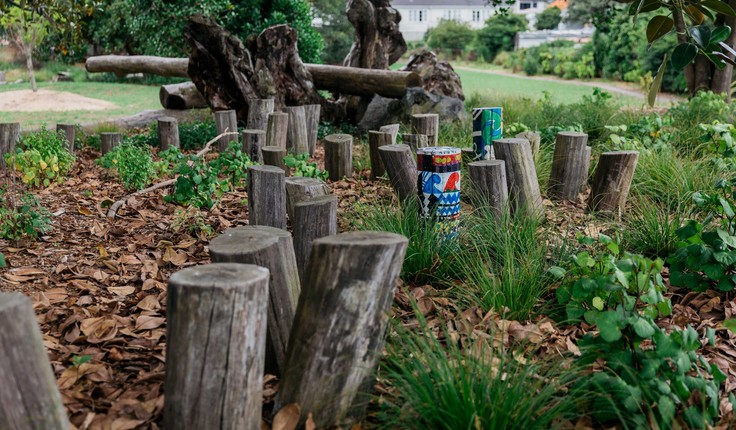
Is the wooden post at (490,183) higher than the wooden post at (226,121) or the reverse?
the reverse

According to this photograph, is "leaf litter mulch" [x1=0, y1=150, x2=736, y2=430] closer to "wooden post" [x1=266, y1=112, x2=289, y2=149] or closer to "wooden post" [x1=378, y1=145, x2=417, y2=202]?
"wooden post" [x1=378, y1=145, x2=417, y2=202]

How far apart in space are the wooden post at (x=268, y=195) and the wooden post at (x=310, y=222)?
2.59 feet

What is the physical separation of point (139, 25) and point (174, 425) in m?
15.9

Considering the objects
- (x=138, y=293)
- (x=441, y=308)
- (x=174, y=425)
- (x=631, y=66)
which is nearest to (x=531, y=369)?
(x=441, y=308)

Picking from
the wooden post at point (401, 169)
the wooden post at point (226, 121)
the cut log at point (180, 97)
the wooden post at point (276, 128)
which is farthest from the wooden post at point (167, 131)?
the wooden post at point (401, 169)

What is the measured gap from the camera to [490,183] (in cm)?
459

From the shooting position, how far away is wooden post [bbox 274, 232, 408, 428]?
2455mm

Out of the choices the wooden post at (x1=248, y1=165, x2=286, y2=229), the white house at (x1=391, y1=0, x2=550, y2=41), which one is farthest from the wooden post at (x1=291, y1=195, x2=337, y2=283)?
the white house at (x1=391, y1=0, x2=550, y2=41)

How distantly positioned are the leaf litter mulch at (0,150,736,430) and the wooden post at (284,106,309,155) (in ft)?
6.94

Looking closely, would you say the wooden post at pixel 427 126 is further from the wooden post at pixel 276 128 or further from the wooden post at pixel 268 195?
the wooden post at pixel 268 195

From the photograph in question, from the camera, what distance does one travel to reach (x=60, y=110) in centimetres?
1553

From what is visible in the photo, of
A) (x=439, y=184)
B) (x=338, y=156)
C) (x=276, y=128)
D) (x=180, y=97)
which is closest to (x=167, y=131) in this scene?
(x=276, y=128)

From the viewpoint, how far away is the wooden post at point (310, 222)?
3547mm

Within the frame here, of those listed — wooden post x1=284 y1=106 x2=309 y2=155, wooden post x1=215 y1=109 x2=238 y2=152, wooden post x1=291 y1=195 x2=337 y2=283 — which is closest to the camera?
wooden post x1=291 y1=195 x2=337 y2=283
